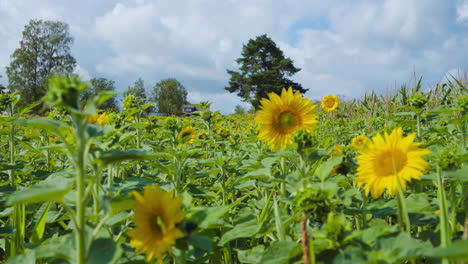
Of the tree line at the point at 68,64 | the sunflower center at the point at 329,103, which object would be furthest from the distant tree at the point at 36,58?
the sunflower center at the point at 329,103

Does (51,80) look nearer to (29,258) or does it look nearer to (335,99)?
(29,258)

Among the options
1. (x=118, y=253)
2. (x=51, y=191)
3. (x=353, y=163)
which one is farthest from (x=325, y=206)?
(x=51, y=191)

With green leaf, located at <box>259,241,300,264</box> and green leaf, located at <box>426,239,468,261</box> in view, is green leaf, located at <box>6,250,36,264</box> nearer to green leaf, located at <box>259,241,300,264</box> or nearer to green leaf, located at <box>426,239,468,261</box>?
green leaf, located at <box>259,241,300,264</box>

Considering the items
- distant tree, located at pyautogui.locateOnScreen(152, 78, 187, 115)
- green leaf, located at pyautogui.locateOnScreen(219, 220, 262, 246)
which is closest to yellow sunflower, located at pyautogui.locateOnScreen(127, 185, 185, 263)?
green leaf, located at pyautogui.locateOnScreen(219, 220, 262, 246)

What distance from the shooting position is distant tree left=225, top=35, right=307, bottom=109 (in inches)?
1640

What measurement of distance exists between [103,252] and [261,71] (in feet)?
139

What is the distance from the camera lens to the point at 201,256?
122 cm

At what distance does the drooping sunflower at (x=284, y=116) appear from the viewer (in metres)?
1.70

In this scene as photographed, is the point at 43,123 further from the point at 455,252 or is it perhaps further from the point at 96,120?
the point at 96,120

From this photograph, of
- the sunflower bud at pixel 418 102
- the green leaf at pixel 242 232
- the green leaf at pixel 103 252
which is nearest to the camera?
the green leaf at pixel 103 252

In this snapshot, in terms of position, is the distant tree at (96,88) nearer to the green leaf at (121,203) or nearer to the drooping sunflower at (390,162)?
the green leaf at (121,203)

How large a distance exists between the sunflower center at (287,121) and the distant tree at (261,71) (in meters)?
39.2

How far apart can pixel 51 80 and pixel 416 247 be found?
1.01 m

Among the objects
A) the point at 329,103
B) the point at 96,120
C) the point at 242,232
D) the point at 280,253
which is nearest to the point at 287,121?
the point at 242,232
